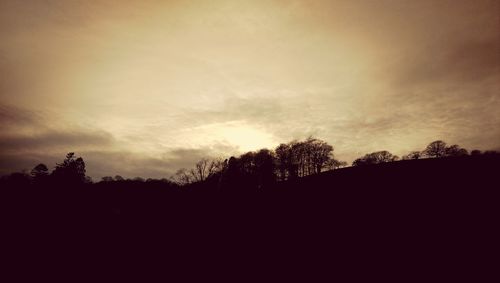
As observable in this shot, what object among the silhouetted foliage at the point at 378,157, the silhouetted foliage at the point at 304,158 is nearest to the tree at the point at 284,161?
the silhouetted foliage at the point at 304,158

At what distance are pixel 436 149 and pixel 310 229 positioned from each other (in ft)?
323

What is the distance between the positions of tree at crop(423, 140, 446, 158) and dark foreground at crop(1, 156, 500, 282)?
8113cm

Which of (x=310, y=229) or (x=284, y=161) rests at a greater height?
(x=284, y=161)

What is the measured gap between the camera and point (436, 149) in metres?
91.6

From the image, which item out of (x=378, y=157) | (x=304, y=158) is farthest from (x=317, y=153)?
(x=378, y=157)

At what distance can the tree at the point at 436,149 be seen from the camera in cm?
9047

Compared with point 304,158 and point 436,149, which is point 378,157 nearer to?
point 436,149

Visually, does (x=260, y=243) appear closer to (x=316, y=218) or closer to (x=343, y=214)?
(x=316, y=218)

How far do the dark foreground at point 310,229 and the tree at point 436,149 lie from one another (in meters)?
81.1

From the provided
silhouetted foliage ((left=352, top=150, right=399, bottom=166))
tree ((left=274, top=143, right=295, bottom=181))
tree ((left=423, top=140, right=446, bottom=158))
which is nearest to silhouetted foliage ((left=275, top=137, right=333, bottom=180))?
tree ((left=274, top=143, right=295, bottom=181))

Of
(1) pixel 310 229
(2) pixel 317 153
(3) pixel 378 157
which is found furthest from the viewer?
(3) pixel 378 157

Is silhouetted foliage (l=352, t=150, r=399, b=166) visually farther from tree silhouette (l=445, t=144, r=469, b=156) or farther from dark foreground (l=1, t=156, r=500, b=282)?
dark foreground (l=1, t=156, r=500, b=282)

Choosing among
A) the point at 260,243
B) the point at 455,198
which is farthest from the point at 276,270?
the point at 455,198

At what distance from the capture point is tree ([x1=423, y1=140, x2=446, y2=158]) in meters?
90.5
